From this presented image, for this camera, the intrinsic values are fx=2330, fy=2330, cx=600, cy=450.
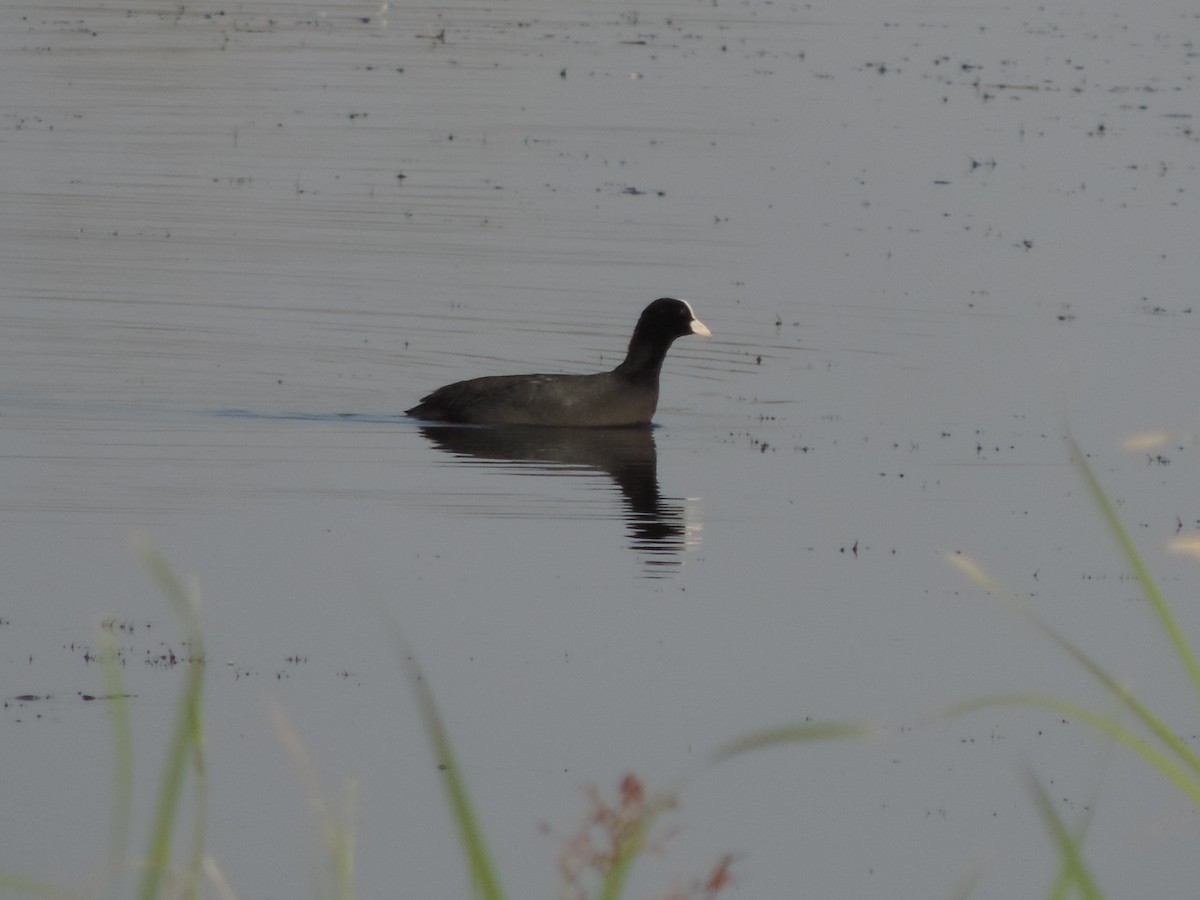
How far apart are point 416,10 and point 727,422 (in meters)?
38.2

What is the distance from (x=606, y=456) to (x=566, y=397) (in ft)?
2.78

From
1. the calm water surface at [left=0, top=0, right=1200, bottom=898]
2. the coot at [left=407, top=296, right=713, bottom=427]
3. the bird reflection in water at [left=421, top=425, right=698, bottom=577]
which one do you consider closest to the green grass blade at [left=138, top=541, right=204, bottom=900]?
the calm water surface at [left=0, top=0, right=1200, bottom=898]

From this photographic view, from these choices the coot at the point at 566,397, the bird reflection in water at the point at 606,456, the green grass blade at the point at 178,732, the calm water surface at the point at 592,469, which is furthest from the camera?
the coot at the point at 566,397

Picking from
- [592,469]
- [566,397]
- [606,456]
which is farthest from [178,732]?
[566,397]

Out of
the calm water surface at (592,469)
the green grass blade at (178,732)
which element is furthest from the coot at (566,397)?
the green grass blade at (178,732)

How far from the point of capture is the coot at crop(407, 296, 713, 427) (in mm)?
15844

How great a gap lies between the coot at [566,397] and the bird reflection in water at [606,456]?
9cm

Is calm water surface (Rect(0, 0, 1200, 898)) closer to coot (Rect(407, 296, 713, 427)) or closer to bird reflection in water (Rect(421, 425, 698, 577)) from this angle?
bird reflection in water (Rect(421, 425, 698, 577))

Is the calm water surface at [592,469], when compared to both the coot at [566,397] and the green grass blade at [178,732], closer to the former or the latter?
the coot at [566,397]

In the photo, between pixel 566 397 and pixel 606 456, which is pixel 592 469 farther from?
pixel 566 397

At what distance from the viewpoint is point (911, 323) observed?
20797 millimetres

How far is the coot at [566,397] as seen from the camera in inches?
624

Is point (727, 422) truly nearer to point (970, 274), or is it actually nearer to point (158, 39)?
point (970, 274)

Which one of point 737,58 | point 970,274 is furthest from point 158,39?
point 970,274
